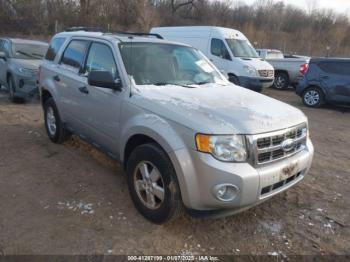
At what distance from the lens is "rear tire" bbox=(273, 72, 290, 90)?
48.7 ft

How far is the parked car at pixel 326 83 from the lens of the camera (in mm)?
10023

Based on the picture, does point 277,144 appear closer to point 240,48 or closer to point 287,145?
point 287,145

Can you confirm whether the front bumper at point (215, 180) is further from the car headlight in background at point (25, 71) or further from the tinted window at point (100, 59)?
the car headlight in background at point (25, 71)

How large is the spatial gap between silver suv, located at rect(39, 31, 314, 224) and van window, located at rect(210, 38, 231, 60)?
7.67m

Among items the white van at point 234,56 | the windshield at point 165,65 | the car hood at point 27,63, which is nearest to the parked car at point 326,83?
the white van at point 234,56

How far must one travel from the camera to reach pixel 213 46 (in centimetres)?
1243

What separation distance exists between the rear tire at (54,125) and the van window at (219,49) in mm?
7861

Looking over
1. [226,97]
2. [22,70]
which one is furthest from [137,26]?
[226,97]

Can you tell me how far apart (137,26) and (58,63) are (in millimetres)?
26105

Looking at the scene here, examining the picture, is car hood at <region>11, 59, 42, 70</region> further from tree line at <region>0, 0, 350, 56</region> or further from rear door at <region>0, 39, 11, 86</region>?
tree line at <region>0, 0, 350, 56</region>

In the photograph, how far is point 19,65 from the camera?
8.49 meters

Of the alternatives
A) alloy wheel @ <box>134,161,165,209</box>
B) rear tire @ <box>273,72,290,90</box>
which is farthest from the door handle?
rear tire @ <box>273,72,290,90</box>

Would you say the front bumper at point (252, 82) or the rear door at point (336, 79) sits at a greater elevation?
the rear door at point (336, 79)

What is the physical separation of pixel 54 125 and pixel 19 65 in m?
3.86
